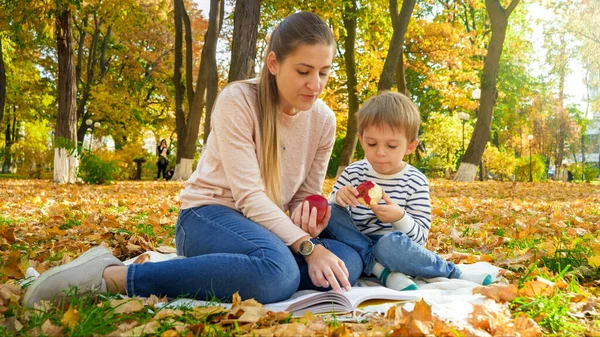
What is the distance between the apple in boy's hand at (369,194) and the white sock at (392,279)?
0.40m

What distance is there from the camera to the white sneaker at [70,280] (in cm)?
219

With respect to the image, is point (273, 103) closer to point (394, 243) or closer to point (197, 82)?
point (394, 243)

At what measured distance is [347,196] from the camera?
2986 mm

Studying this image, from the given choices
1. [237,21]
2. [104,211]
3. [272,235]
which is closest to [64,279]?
[272,235]

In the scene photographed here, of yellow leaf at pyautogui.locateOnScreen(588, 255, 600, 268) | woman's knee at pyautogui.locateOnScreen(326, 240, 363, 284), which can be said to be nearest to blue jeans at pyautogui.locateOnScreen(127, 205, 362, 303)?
woman's knee at pyautogui.locateOnScreen(326, 240, 363, 284)

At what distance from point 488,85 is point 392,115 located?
1350cm

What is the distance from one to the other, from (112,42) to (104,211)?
2273 centimetres

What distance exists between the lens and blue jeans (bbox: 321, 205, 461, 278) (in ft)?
9.37

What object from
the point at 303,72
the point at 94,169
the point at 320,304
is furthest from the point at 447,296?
the point at 94,169

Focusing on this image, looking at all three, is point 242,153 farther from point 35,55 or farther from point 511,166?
point 35,55

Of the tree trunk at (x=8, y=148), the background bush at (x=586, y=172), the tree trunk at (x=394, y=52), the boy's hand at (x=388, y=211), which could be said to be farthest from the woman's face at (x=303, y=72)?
the tree trunk at (x=8, y=148)

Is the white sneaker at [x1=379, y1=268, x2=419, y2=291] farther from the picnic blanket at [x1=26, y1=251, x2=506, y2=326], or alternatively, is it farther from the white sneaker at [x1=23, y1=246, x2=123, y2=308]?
the white sneaker at [x1=23, y1=246, x2=123, y2=308]

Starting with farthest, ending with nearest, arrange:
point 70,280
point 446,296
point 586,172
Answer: point 586,172 < point 446,296 < point 70,280

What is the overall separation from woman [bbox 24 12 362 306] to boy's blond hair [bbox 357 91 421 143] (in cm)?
31
